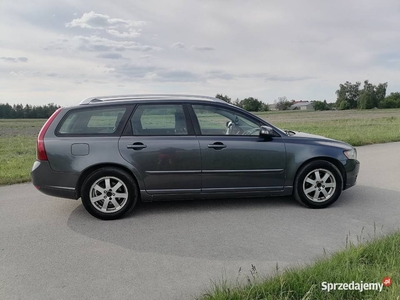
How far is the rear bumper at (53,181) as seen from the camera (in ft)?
13.9

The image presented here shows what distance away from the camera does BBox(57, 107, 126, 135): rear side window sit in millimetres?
4314

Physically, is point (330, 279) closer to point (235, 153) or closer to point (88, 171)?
point (235, 153)

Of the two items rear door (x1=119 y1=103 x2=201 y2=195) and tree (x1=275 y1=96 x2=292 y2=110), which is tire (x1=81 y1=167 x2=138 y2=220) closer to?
rear door (x1=119 y1=103 x2=201 y2=195)

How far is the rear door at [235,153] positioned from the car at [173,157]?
0.01m

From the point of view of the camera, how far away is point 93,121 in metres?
4.38

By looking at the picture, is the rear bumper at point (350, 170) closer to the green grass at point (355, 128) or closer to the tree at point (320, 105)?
the green grass at point (355, 128)

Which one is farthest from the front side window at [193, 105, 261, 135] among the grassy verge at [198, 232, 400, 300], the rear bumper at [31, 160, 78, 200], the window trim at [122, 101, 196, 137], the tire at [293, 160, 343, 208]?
the grassy verge at [198, 232, 400, 300]

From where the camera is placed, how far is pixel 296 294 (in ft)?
7.82

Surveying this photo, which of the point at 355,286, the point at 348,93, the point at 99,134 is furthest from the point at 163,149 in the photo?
the point at 348,93

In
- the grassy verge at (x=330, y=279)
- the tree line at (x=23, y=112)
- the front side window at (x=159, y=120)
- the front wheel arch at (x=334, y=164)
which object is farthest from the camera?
the tree line at (x=23, y=112)

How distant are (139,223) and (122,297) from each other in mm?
1614

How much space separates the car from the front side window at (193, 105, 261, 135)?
1cm

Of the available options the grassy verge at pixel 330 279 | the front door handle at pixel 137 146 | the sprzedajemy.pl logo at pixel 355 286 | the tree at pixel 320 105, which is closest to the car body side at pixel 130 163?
the front door handle at pixel 137 146

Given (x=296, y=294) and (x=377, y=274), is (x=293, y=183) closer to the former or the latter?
(x=377, y=274)
